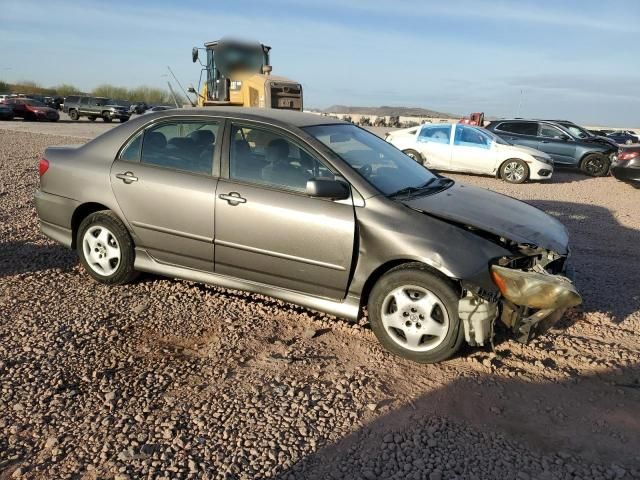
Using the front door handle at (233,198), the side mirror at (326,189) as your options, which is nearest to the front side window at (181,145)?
the front door handle at (233,198)

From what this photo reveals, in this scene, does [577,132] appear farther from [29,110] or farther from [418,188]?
[29,110]

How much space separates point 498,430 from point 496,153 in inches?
453

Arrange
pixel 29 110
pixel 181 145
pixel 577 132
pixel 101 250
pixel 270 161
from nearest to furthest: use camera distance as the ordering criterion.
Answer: pixel 270 161, pixel 181 145, pixel 101 250, pixel 577 132, pixel 29 110

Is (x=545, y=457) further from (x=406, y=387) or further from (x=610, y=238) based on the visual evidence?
(x=610, y=238)

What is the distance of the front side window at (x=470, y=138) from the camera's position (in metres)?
13.7

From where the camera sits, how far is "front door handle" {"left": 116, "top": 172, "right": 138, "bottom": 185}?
4.61 m

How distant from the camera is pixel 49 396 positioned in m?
3.17

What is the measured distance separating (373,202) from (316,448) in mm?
1766

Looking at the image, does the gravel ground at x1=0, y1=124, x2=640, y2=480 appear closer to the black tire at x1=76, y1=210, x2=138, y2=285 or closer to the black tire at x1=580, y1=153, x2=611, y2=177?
the black tire at x1=76, y1=210, x2=138, y2=285

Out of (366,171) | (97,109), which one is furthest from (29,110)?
(366,171)

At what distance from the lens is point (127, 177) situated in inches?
183

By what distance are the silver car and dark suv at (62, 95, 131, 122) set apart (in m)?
34.9

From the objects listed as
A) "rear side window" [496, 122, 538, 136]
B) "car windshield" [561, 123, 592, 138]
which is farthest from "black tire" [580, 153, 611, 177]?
"rear side window" [496, 122, 538, 136]

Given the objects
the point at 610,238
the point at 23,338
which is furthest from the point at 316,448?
the point at 610,238
